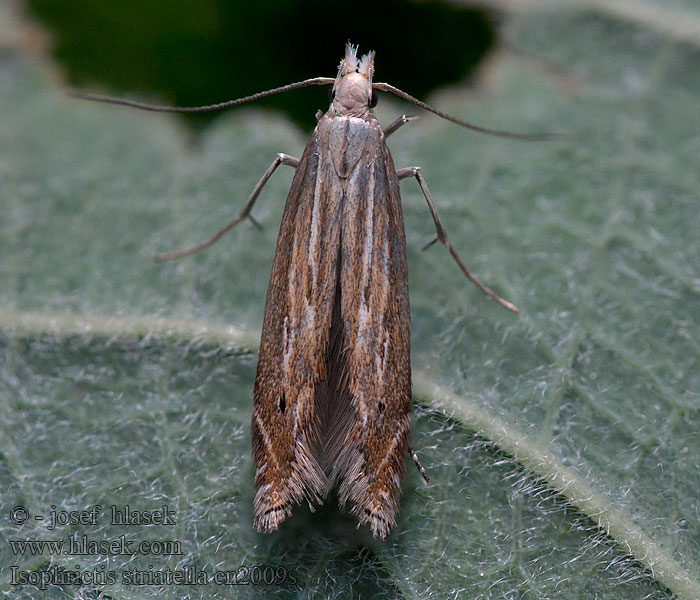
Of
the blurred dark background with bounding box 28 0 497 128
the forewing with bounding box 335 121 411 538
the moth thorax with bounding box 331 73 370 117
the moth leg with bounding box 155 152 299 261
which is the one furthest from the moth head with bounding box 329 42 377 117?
the blurred dark background with bounding box 28 0 497 128

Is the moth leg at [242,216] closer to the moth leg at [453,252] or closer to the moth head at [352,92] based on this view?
the moth head at [352,92]

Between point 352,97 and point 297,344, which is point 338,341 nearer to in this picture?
point 297,344

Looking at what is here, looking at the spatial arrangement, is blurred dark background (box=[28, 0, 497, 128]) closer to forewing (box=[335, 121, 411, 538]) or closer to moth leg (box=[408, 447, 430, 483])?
forewing (box=[335, 121, 411, 538])

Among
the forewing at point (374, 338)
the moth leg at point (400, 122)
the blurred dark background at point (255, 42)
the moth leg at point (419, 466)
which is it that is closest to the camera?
the forewing at point (374, 338)

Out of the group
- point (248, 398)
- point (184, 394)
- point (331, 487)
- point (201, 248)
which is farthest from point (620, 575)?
point (201, 248)

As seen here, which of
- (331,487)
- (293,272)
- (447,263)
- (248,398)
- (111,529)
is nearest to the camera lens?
(331,487)

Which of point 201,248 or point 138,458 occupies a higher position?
point 201,248

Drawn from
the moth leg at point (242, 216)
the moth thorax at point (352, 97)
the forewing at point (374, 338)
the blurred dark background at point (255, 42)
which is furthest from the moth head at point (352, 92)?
the blurred dark background at point (255, 42)

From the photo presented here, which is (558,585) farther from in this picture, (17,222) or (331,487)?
(17,222)
